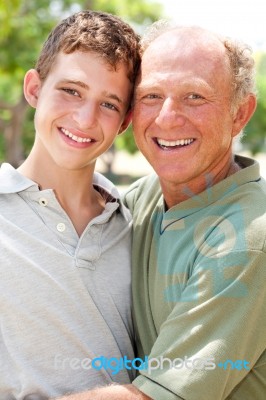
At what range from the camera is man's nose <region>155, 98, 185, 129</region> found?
2.44 meters

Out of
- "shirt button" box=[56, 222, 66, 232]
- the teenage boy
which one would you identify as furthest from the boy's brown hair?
"shirt button" box=[56, 222, 66, 232]

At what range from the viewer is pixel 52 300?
7.36 feet

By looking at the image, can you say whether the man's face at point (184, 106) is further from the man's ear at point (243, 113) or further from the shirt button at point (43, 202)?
the shirt button at point (43, 202)

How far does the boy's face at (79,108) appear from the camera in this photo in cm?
240

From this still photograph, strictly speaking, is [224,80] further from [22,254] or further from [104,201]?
[22,254]

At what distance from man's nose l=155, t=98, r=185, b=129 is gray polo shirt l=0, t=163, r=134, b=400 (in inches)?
18.6

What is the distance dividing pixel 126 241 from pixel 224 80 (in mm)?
751

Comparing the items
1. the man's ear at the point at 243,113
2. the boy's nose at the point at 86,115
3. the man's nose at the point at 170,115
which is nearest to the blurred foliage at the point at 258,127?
the man's ear at the point at 243,113

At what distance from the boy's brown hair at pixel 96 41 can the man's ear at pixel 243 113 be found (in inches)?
17.7

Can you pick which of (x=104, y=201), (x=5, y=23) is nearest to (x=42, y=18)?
(x=5, y=23)

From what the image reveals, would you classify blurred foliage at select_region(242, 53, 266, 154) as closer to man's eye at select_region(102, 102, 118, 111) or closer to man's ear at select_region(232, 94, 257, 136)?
man's ear at select_region(232, 94, 257, 136)

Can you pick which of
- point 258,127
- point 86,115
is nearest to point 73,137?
point 86,115

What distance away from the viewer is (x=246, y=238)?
6.84 feet

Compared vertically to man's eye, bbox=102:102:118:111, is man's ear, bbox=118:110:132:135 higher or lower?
lower
